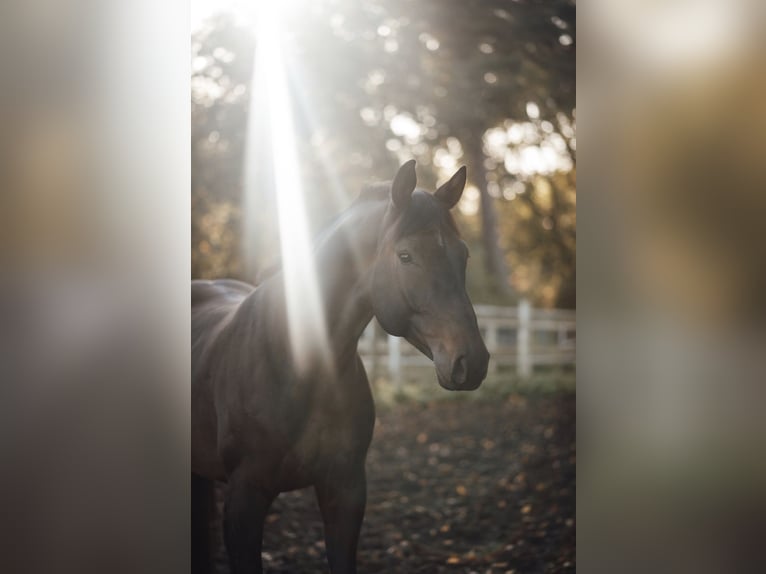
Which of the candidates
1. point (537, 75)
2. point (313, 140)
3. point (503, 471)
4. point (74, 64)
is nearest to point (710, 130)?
point (74, 64)

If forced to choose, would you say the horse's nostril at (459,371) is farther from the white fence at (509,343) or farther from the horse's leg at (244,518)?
the white fence at (509,343)

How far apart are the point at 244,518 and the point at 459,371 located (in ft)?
2.76

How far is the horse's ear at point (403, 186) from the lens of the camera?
184 centimetres

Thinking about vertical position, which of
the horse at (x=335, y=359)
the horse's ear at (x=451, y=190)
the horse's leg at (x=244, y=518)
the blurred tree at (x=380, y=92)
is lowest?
the horse's leg at (x=244, y=518)

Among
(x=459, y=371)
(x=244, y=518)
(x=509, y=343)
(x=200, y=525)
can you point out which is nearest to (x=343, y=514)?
(x=244, y=518)

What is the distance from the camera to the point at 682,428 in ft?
3.84

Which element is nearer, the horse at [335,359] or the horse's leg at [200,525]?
the horse at [335,359]

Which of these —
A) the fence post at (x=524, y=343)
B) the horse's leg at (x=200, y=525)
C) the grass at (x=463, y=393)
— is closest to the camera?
the horse's leg at (x=200, y=525)

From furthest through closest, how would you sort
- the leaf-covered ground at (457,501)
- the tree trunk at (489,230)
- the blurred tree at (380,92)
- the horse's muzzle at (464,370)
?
the tree trunk at (489,230), the leaf-covered ground at (457,501), the blurred tree at (380,92), the horse's muzzle at (464,370)

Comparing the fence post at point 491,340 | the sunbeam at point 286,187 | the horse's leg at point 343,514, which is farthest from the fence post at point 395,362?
the horse's leg at point 343,514

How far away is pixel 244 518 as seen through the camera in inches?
83.4

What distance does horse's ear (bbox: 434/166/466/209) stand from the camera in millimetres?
1957

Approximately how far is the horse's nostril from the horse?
44 millimetres

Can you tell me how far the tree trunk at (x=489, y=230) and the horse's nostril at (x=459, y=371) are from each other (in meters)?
4.73
